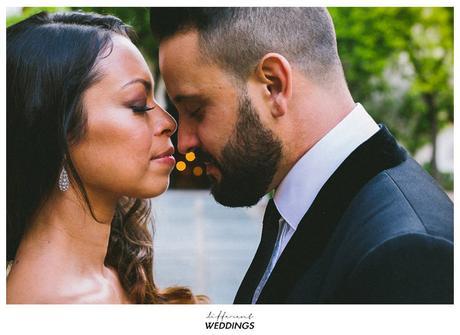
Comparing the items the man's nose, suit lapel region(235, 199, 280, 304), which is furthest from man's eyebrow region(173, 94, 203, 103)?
suit lapel region(235, 199, 280, 304)

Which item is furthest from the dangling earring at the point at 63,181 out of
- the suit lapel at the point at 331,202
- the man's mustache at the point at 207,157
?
the suit lapel at the point at 331,202

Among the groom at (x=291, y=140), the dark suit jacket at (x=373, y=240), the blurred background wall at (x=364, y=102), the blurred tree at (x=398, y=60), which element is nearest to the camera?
the dark suit jacket at (x=373, y=240)

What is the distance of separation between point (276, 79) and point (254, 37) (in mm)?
168

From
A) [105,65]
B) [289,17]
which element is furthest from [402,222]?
[105,65]

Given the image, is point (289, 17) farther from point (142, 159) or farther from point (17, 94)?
point (17, 94)

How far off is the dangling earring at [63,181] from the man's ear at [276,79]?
854 mm

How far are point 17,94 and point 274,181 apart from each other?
1.03 meters

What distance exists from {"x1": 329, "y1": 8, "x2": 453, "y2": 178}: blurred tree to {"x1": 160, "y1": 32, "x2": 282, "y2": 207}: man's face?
6416mm

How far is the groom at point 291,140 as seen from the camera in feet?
6.22

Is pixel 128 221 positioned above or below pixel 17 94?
below

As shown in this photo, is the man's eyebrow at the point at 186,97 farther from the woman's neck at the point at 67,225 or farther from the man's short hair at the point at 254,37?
the woman's neck at the point at 67,225

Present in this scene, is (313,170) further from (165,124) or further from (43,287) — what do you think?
(43,287)

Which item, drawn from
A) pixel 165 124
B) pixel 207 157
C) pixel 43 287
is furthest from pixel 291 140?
pixel 43 287
